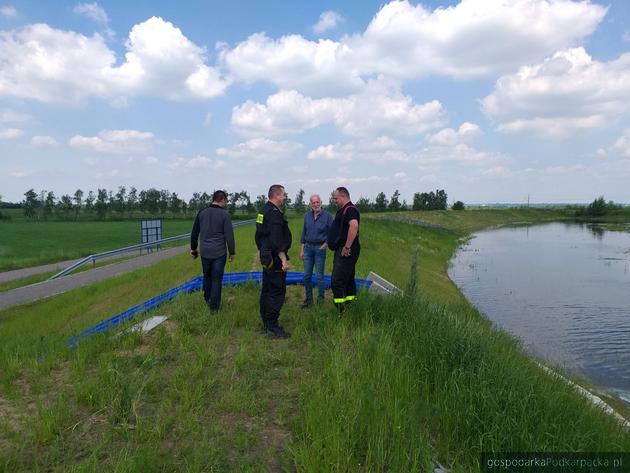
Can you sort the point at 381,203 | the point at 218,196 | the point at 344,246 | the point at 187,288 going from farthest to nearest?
the point at 381,203, the point at 187,288, the point at 218,196, the point at 344,246

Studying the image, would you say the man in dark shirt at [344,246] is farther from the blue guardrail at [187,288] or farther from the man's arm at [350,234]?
the blue guardrail at [187,288]

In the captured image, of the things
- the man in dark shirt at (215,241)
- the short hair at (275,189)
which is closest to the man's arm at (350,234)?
the short hair at (275,189)

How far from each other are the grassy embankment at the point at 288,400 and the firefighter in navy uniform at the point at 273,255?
39cm

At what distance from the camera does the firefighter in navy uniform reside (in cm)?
593

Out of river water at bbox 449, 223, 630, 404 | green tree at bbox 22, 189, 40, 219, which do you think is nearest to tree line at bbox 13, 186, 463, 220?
green tree at bbox 22, 189, 40, 219

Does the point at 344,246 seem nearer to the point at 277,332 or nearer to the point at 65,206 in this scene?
the point at 277,332

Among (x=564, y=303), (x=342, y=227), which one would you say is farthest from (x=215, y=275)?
(x=564, y=303)

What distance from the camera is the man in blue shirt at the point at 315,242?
7.33m

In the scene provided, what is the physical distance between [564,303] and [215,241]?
14.6 m

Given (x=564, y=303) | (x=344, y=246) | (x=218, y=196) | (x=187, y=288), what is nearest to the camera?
(x=344, y=246)

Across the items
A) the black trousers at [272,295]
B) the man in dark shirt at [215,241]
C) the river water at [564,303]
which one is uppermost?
the man in dark shirt at [215,241]

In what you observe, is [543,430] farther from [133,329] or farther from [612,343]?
[612,343]

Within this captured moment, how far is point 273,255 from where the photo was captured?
6.03 metres

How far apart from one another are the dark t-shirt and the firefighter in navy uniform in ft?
2.92
